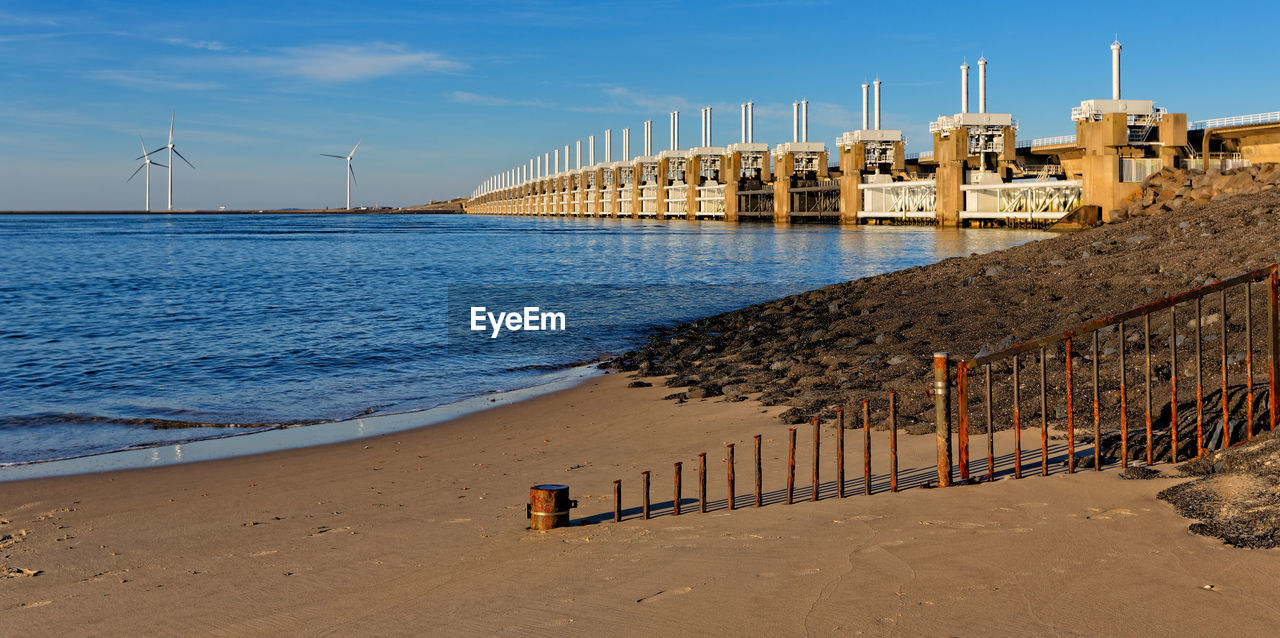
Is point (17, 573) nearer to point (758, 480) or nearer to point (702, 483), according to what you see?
point (702, 483)

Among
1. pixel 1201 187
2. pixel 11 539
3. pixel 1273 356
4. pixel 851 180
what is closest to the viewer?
pixel 1273 356

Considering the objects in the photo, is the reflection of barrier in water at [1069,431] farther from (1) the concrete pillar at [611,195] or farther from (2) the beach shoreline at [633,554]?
(1) the concrete pillar at [611,195]

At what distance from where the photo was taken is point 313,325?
28875 mm

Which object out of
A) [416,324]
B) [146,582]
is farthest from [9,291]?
[146,582]

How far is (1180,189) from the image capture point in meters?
41.7

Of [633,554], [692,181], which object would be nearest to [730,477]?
[633,554]

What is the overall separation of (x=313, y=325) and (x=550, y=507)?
77.9 ft

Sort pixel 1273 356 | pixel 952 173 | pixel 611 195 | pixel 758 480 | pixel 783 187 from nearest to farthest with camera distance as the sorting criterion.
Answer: pixel 758 480, pixel 1273 356, pixel 952 173, pixel 783 187, pixel 611 195

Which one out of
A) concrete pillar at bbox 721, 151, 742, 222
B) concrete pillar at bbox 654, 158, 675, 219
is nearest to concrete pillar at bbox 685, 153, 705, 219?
concrete pillar at bbox 654, 158, 675, 219

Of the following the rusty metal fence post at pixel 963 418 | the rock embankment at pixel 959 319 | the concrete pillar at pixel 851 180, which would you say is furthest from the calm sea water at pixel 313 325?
the concrete pillar at pixel 851 180

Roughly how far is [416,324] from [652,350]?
1131cm

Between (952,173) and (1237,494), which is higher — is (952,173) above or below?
above

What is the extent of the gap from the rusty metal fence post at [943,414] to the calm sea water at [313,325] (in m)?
9.64

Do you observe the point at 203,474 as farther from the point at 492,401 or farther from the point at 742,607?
the point at 742,607
